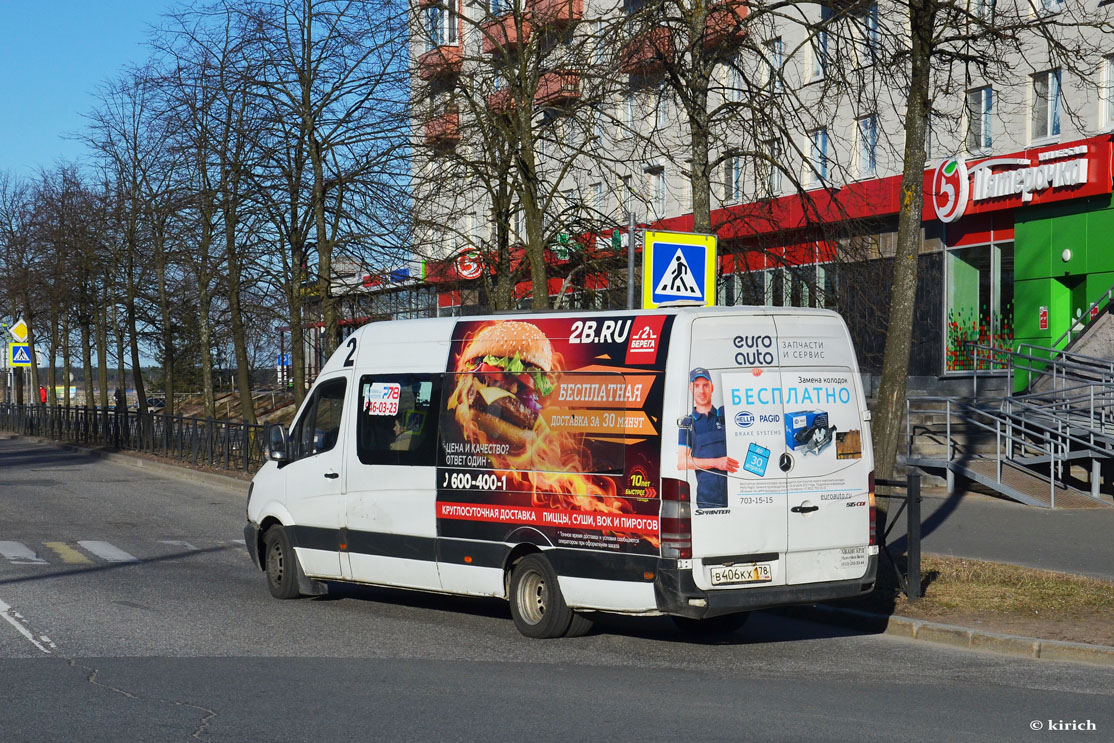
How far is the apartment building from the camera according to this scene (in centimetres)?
1416

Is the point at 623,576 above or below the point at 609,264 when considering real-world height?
below

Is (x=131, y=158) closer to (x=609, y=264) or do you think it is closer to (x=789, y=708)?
(x=609, y=264)

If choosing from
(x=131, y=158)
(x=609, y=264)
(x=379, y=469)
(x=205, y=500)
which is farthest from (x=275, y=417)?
(x=379, y=469)

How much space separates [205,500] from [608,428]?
49.5ft

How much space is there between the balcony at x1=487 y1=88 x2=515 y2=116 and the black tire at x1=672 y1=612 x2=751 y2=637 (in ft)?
35.7

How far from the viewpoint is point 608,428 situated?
9.34 metres

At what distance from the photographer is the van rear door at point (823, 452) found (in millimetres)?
9383

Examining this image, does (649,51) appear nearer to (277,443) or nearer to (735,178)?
(277,443)

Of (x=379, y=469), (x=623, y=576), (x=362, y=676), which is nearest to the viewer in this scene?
(x=362, y=676)

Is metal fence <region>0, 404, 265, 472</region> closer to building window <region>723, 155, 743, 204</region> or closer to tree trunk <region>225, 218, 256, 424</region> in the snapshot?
tree trunk <region>225, 218, 256, 424</region>

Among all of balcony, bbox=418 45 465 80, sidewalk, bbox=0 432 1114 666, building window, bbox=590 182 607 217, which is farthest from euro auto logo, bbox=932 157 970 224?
balcony, bbox=418 45 465 80

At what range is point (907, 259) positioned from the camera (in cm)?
1214

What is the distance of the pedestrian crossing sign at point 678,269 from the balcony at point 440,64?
7.70m

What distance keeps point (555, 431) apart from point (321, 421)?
9.76ft
